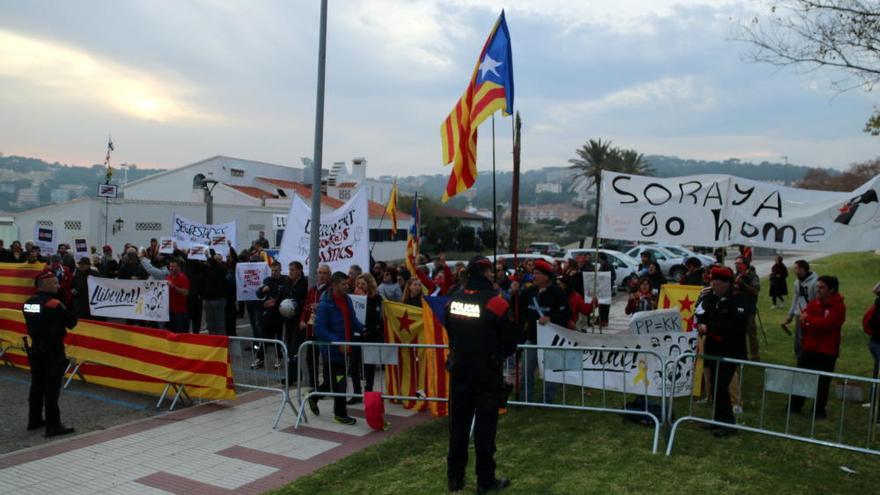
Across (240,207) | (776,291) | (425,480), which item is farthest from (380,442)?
(240,207)

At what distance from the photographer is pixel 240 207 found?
37.6m

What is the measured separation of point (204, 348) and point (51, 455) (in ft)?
7.00

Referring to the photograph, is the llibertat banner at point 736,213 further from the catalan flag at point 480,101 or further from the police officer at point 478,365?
the police officer at point 478,365

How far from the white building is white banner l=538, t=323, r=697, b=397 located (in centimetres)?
1083

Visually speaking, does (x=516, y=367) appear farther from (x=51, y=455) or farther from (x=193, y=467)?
(x=51, y=455)

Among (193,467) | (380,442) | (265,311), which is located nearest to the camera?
(193,467)

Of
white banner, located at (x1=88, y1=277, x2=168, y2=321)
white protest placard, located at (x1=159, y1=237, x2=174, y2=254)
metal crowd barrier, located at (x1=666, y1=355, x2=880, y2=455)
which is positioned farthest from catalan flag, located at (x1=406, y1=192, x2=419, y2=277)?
white protest placard, located at (x1=159, y1=237, x2=174, y2=254)

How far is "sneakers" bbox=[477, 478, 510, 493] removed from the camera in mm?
5602

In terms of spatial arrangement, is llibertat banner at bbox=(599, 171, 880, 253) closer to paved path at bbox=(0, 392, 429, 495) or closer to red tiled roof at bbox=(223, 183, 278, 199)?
paved path at bbox=(0, 392, 429, 495)

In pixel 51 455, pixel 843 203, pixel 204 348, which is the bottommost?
pixel 51 455

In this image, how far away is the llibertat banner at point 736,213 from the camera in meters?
7.81

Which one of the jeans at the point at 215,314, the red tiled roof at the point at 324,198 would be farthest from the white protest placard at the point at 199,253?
the red tiled roof at the point at 324,198

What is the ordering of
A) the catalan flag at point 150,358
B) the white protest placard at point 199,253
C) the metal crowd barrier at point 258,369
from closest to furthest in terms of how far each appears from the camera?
1. the catalan flag at point 150,358
2. the metal crowd barrier at point 258,369
3. the white protest placard at point 199,253

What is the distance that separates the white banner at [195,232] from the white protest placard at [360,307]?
25.8 feet
